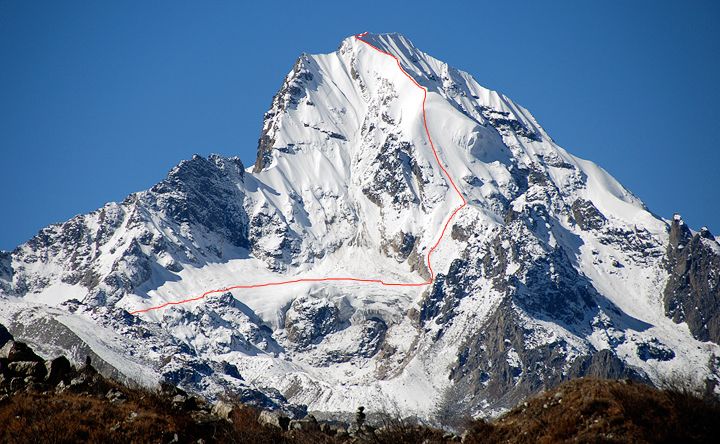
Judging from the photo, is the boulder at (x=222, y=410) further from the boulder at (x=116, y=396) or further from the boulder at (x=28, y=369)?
the boulder at (x=28, y=369)

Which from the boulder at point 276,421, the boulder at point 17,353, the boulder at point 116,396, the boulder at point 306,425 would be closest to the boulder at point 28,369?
the boulder at point 17,353

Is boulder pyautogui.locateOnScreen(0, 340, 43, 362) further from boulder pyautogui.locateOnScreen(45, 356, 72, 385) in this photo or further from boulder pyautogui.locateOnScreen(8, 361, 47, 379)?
boulder pyautogui.locateOnScreen(45, 356, 72, 385)

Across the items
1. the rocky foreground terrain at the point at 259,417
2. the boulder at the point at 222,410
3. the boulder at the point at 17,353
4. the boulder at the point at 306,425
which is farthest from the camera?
the boulder at the point at 17,353

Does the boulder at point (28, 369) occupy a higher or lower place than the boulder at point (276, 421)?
lower

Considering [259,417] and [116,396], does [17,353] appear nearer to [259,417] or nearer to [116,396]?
[116,396]

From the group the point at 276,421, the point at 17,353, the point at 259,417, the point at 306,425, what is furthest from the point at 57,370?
the point at 306,425
